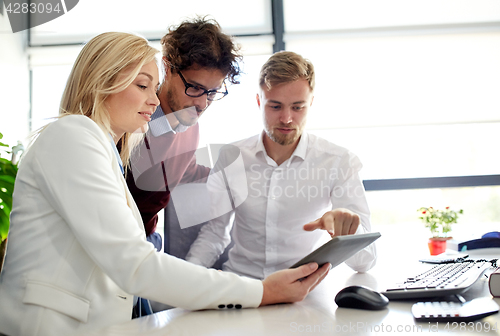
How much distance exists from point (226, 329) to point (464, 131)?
316 cm

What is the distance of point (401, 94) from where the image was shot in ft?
10.4

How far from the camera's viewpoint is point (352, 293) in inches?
33.8

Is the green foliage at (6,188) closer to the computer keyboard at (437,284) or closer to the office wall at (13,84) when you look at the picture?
the office wall at (13,84)

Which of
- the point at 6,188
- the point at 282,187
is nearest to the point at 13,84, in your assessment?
the point at 6,188

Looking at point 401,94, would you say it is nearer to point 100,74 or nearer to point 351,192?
point 351,192

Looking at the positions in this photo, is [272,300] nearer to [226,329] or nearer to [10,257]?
[226,329]

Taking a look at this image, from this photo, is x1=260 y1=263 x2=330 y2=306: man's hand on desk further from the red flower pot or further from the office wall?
the office wall

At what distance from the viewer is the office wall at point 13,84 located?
3244mm

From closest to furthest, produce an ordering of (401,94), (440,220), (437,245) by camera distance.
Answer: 1. (437,245)
2. (440,220)
3. (401,94)

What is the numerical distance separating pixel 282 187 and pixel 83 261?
1.09 metres

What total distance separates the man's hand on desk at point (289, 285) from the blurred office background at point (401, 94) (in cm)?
226

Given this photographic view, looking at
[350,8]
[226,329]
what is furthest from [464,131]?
Answer: [226,329]

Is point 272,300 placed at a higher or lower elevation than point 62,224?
lower

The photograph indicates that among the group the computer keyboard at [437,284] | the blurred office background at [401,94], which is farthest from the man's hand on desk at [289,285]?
the blurred office background at [401,94]
